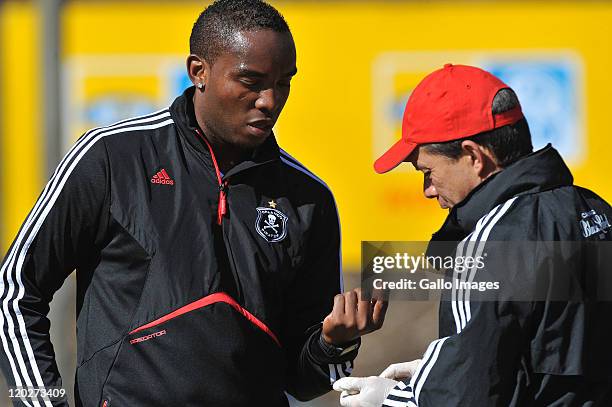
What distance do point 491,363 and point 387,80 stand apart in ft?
13.7

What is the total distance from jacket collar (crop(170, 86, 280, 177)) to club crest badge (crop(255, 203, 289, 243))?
0.12 m

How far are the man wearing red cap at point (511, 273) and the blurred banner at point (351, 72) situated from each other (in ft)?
11.9

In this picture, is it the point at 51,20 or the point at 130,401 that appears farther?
the point at 51,20

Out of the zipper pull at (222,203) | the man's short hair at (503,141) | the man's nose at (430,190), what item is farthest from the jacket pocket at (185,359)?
the man's short hair at (503,141)

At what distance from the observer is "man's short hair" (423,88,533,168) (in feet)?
8.79

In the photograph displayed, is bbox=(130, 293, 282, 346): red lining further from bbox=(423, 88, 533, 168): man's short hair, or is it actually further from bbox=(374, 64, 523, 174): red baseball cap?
bbox=(423, 88, 533, 168): man's short hair

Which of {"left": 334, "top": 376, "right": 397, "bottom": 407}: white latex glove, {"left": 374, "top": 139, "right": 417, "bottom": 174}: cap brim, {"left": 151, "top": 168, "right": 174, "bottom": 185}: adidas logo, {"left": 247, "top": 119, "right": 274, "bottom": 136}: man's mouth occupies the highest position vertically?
{"left": 247, "top": 119, "right": 274, "bottom": 136}: man's mouth

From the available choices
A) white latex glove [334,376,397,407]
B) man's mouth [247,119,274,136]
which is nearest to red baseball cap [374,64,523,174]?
man's mouth [247,119,274,136]

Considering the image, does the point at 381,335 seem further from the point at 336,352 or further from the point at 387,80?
the point at 336,352

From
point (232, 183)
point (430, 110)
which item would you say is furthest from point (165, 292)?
point (430, 110)

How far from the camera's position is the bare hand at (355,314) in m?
2.80

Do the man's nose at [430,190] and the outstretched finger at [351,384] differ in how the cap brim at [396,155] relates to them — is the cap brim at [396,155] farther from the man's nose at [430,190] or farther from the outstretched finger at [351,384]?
the outstretched finger at [351,384]

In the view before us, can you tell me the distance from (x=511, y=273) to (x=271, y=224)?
74 centimetres

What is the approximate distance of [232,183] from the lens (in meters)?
2.98
